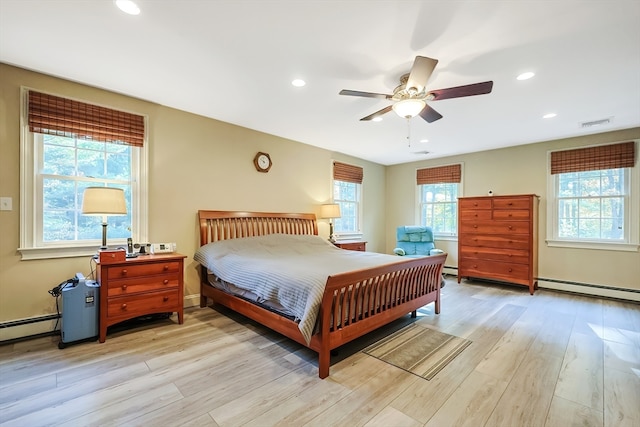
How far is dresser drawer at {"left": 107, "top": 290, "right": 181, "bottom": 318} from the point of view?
8.64 feet

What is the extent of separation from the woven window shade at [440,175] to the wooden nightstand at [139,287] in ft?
17.1

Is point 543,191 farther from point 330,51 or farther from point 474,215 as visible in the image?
point 330,51

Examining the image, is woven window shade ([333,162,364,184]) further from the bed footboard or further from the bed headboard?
the bed footboard

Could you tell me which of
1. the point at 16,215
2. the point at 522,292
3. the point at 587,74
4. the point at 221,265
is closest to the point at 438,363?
the point at 221,265

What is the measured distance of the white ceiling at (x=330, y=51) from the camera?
73.1 inches

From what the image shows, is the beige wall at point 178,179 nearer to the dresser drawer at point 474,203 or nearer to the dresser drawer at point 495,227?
the dresser drawer at point 474,203

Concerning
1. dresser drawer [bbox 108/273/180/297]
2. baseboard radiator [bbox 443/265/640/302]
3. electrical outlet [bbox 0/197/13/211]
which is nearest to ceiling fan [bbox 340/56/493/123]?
dresser drawer [bbox 108/273/180/297]

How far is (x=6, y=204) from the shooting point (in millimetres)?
2566

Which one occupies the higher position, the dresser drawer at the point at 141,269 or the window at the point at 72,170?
the window at the point at 72,170

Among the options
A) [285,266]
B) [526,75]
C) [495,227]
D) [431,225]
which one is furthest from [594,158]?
[285,266]

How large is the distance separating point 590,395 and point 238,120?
4.38m

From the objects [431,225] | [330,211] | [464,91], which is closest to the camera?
[464,91]

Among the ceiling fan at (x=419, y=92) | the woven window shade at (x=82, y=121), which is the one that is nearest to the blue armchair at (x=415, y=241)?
the ceiling fan at (x=419, y=92)

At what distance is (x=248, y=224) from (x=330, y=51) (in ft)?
8.75
